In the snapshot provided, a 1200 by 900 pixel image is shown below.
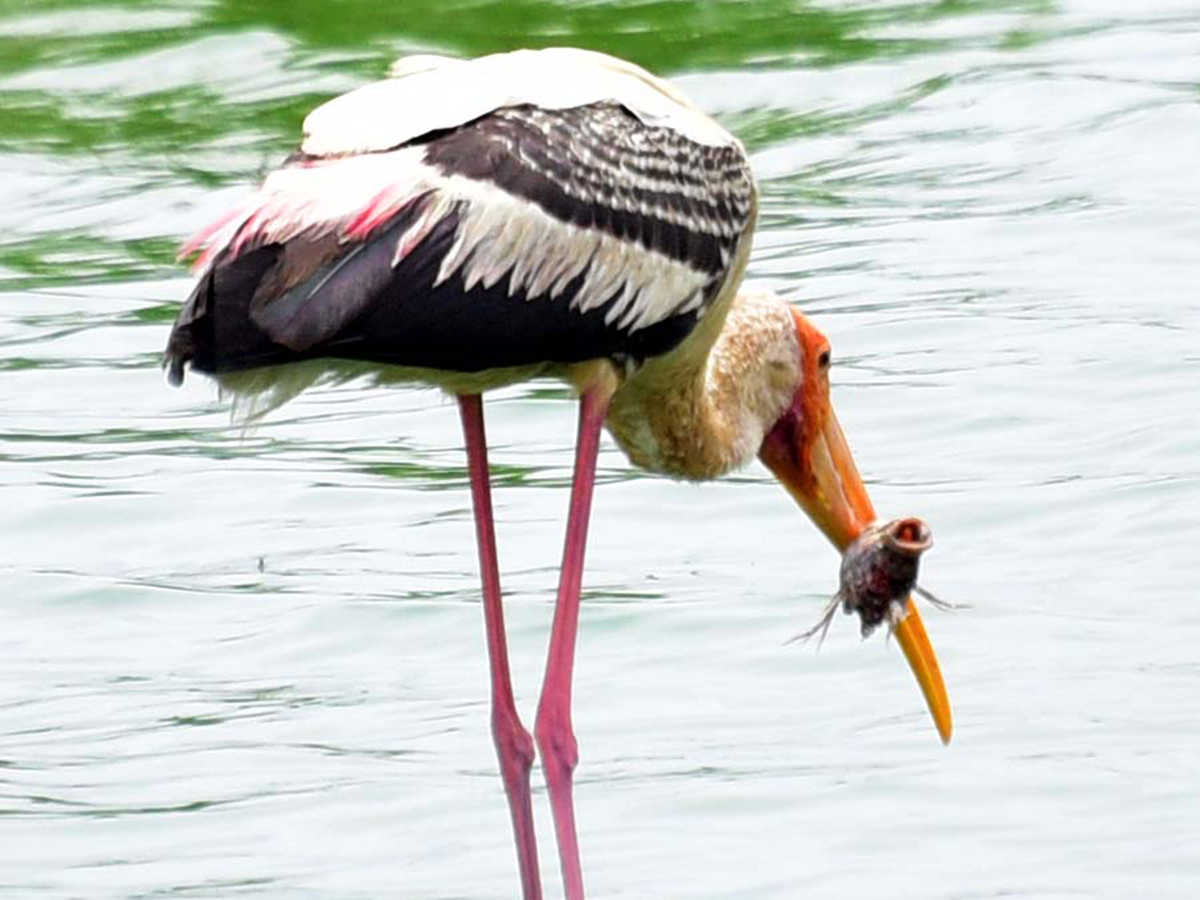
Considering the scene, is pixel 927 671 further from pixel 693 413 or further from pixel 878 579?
pixel 693 413

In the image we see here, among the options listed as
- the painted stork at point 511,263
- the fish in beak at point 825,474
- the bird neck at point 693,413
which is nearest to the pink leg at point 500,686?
the painted stork at point 511,263

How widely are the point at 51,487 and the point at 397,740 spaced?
3.24m

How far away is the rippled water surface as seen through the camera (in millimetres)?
9500

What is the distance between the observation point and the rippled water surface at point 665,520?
950 cm

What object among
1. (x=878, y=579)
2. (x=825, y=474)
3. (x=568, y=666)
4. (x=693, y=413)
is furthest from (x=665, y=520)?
(x=568, y=666)

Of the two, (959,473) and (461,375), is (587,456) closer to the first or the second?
(461,375)

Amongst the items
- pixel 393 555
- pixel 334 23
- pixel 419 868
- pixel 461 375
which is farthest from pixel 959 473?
pixel 334 23

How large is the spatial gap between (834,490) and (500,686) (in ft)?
4.46

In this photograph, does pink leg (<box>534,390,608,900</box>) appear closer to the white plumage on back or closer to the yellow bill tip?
the white plumage on back

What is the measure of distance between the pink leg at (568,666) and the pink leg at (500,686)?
10 centimetres

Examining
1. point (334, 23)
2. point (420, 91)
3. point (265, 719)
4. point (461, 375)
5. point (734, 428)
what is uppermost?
point (420, 91)

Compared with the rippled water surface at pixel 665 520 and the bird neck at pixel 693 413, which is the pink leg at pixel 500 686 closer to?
the rippled water surface at pixel 665 520

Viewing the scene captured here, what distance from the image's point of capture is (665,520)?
41.9ft

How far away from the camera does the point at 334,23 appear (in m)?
19.0
